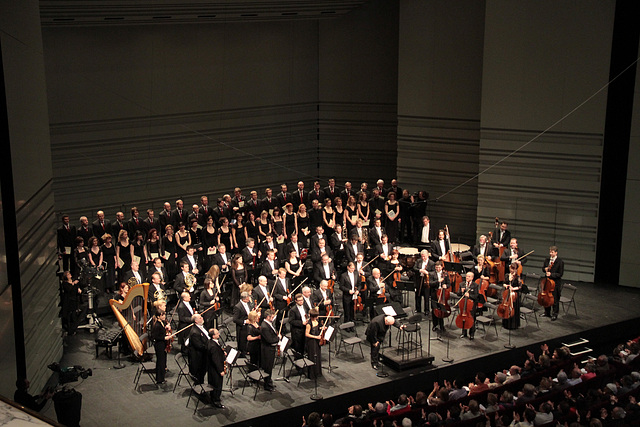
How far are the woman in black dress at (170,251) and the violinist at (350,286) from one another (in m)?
3.18

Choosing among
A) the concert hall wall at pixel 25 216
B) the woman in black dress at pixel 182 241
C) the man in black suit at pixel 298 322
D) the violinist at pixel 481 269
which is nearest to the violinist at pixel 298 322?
the man in black suit at pixel 298 322

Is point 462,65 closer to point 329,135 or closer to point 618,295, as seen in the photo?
point 329,135

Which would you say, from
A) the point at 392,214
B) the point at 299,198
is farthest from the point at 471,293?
the point at 299,198

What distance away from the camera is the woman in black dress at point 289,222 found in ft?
52.3

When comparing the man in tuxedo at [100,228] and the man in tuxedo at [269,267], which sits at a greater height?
the man in tuxedo at [100,228]

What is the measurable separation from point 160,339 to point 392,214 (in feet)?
20.7

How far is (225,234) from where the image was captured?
15.3 meters

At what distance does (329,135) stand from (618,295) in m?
8.29

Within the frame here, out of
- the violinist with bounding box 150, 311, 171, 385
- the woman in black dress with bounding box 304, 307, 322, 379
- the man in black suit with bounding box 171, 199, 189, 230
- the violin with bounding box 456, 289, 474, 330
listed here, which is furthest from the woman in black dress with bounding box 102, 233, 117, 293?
the violin with bounding box 456, 289, 474, 330

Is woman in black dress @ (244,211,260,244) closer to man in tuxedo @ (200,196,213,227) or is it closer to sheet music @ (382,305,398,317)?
man in tuxedo @ (200,196,213,227)

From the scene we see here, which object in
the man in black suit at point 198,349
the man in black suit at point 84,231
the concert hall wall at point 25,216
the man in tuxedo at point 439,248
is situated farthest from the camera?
the man in tuxedo at point 439,248

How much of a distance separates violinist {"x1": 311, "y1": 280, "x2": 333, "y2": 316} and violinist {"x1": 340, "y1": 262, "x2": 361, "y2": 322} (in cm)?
90

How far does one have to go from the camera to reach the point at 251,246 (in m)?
14.6

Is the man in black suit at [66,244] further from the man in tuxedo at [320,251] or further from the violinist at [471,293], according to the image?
the violinist at [471,293]
